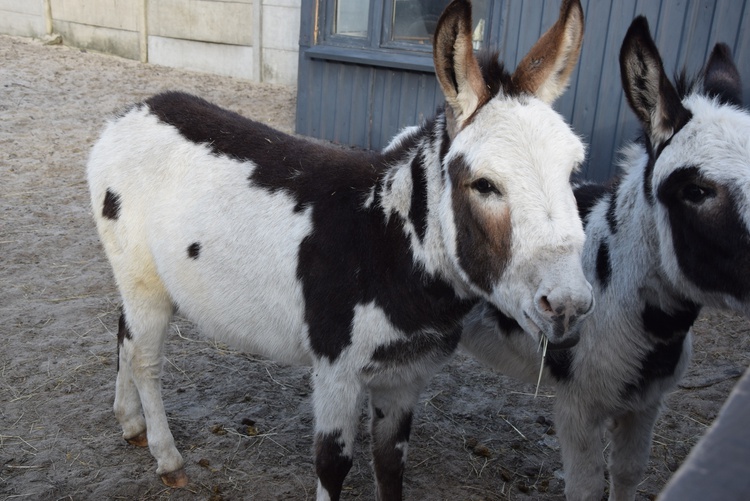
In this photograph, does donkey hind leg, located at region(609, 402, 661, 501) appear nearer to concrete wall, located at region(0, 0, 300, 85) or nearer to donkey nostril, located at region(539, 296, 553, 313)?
donkey nostril, located at region(539, 296, 553, 313)

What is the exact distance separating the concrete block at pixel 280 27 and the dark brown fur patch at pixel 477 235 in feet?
31.5

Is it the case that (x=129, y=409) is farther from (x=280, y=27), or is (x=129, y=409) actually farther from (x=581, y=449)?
(x=280, y=27)

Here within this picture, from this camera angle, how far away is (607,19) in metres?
6.04

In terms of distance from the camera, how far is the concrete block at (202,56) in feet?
38.2

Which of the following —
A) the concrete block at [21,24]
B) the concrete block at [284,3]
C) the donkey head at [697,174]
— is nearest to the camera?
the donkey head at [697,174]

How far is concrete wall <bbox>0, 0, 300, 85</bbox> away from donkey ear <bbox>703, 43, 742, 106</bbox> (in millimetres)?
9058

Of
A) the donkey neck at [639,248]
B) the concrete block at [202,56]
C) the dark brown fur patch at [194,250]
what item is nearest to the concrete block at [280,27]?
the concrete block at [202,56]

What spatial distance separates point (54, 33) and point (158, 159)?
13.1m

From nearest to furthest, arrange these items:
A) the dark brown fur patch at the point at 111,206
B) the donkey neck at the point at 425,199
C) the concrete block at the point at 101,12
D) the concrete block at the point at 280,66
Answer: the donkey neck at the point at 425,199, the dark brown fur patch at the point at 111,206, the concrete block at the point at 280,66, the concrete block at the point at 101,12

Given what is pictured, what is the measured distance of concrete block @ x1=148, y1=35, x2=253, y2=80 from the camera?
1166cm

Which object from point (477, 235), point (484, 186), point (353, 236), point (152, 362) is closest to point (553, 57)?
point (484, 186)

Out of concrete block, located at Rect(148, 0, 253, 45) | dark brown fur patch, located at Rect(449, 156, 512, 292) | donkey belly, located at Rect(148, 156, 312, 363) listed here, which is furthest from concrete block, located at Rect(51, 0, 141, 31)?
dark brown fur patch, located at Rect(449, 156, 512, 292)

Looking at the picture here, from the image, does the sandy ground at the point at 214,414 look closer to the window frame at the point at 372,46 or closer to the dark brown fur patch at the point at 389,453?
the dark brown fur patch at the point at 389,453

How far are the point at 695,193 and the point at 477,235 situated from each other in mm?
767
